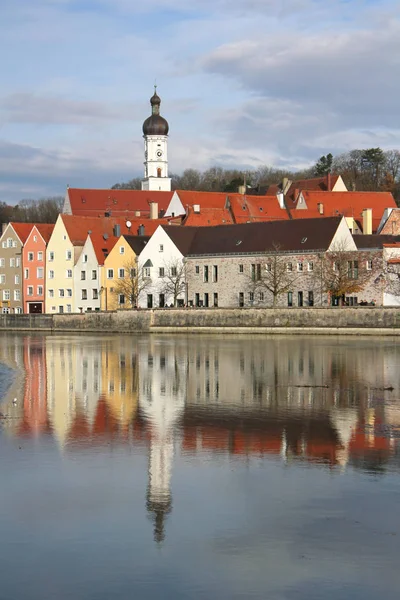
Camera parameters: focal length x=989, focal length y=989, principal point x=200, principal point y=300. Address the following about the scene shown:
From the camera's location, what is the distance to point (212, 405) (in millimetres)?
29391

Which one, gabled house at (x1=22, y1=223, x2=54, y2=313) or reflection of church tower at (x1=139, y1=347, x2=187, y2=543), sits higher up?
gabled house at (x1=22, y1=223, x2=54, y2=313)

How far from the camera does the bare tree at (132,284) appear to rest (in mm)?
82312

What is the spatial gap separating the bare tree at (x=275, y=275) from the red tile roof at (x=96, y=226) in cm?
1714

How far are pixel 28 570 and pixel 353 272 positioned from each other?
6119 centimetres

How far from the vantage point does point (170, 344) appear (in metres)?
60.3

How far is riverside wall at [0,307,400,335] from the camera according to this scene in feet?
214

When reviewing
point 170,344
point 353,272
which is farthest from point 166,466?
point 353,272

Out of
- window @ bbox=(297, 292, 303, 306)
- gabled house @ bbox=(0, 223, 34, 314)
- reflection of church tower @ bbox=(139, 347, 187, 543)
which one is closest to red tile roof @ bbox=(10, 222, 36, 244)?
gabled house @ bbox=(0, 223, 34, 314)

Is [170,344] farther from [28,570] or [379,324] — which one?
[28,570]

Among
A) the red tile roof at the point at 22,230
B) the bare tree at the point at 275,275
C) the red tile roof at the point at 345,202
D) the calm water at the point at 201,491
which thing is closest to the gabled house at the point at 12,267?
the red tile roof at the point at 22,230

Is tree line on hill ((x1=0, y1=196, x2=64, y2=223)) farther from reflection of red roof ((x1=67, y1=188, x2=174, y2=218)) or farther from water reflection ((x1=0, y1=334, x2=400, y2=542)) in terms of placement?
Answer: water reflection ((x1=0, y1=334, x2=400, y2=542))

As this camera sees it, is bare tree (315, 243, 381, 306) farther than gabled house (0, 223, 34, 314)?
No

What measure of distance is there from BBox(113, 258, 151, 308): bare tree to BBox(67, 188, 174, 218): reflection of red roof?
4182 cm

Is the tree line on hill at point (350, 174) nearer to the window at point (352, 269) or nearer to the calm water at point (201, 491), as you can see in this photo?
the window at point (352, 269)
